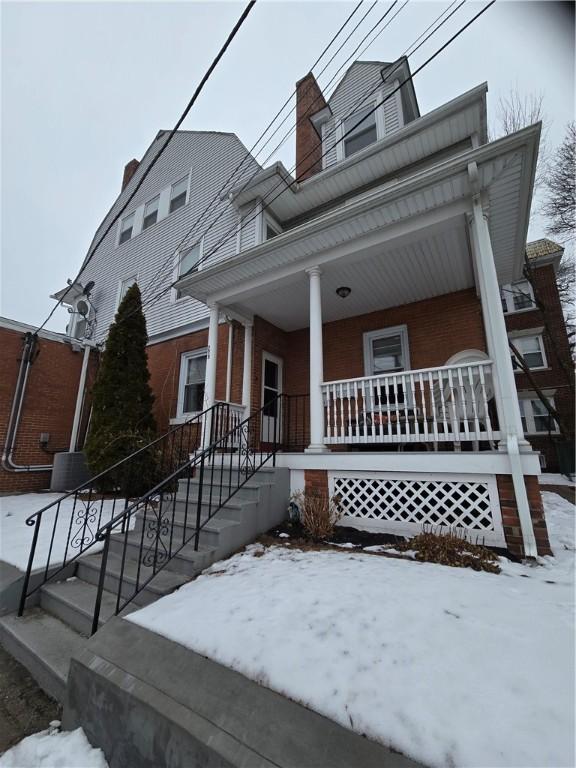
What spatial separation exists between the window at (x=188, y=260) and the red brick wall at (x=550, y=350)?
39.4ft

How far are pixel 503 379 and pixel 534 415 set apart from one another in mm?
11963

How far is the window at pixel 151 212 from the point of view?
38.8 ft

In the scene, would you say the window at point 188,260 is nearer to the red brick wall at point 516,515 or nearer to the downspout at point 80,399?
the downspout at point 80,399

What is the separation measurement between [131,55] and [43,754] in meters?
7.36

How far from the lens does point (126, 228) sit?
41.5ft

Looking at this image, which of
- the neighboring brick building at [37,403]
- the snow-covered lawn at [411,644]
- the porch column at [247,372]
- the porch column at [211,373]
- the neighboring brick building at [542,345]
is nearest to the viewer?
the snow-covered lawn at [411,644]

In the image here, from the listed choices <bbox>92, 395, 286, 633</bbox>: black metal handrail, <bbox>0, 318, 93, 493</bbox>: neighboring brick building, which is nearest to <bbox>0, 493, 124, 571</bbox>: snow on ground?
<bbox>92, 395, 286, 633</bbox>: black metal handrail

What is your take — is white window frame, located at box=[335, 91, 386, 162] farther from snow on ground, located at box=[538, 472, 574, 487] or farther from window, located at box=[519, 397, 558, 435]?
window, located at box=[519, 397, 558, 435]

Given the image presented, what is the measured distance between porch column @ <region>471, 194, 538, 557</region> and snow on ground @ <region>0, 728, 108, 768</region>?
379 cm

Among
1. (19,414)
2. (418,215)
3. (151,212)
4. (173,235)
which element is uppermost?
(151,212)

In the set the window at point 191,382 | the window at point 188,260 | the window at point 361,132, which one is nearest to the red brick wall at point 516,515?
the window at point 191,382

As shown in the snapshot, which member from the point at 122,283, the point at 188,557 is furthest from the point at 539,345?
the point at 122,283

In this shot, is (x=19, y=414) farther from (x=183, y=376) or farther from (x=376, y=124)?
(x=376, y=124)

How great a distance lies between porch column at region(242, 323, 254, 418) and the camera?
713 centimetres
